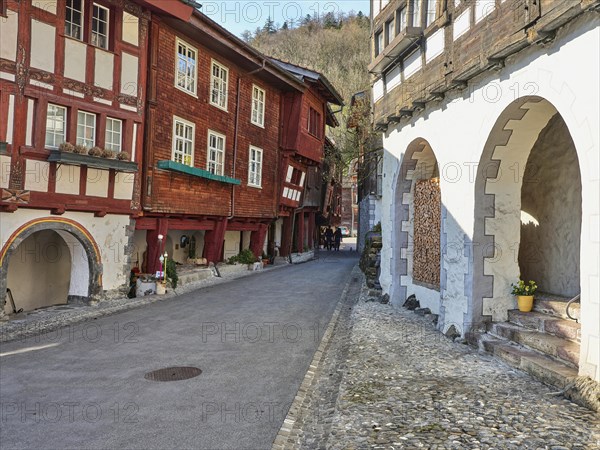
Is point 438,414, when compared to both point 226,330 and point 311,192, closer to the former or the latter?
point 226,330

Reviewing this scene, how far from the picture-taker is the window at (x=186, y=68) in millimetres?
16109

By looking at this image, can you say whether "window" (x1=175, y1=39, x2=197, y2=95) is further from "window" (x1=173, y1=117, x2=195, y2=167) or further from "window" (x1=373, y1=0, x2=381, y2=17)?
"window" (x1=373, y1=0, x2=381, y2=17)

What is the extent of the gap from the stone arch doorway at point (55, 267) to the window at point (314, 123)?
622 inches

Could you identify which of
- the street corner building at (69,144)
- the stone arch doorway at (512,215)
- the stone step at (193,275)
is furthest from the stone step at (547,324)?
the stone step at (193,275)

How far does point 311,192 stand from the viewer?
104 ft

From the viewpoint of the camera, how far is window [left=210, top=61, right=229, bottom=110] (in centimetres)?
1824

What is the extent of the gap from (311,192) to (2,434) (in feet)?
89.7

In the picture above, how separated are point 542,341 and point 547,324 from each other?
20.7 inches

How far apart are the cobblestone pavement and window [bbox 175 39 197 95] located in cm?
1170

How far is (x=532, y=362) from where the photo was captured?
20.4 ft

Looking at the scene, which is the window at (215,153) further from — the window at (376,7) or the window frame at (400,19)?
the window frame at (400,19)

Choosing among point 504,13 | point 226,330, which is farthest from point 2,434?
point 504,13

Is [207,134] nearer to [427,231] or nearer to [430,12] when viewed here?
[427,231]

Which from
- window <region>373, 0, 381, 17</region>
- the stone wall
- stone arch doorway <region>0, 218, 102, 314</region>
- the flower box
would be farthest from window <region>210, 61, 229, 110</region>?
the stone wall
